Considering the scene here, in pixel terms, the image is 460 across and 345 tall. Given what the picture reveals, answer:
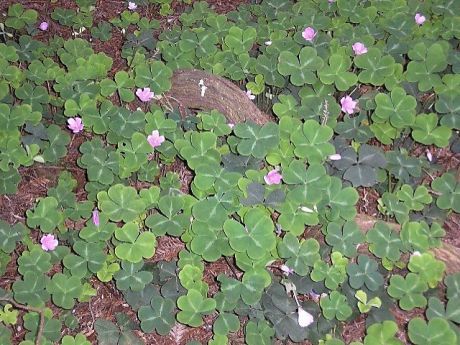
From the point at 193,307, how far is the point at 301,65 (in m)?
1.69

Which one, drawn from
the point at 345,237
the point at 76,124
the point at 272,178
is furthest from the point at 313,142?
the point at 76,124

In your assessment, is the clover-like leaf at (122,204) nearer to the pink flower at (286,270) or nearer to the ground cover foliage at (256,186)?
the ground cover foliage at (256,186)

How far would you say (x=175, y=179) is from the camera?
312 centimetres

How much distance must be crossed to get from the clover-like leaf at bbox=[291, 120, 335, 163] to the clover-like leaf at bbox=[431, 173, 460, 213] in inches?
22.7

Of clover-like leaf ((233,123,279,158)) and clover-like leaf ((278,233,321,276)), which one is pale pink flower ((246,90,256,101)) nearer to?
clover-like leaf ((233,123,279,158))

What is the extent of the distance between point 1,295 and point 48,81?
169 centimetres

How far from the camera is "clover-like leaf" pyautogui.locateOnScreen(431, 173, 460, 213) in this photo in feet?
8.75

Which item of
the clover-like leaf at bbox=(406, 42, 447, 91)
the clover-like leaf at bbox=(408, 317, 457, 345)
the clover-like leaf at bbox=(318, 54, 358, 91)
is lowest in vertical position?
the clover-like leaf at bbox=(408, 317, 457, 345)

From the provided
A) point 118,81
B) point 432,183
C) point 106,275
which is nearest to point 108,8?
point 118,81

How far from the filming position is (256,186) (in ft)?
9.04

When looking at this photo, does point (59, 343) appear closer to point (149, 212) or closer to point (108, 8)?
point (149, 212)

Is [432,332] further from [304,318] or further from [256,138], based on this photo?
[256,138]

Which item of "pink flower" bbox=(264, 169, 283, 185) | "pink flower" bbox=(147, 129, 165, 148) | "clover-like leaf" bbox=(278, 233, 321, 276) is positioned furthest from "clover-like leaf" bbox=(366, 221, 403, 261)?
"pink flower" bbox=(147, 129, 165, 148)

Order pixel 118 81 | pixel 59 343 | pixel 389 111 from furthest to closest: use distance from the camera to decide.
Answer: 1. pixel 118 81
2. pixel 389 111
3. pixel 59 343
